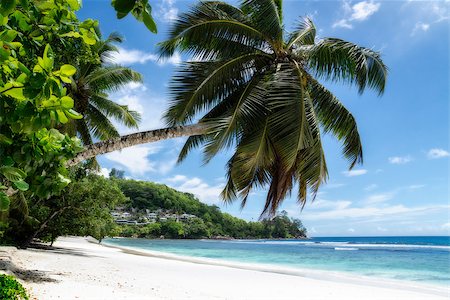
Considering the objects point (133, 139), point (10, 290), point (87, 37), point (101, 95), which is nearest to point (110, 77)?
point (101, 95)

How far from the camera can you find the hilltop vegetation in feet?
284

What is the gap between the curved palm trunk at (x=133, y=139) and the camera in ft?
18.7

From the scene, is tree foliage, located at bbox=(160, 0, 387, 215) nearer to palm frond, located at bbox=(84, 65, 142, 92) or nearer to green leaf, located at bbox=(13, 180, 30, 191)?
palm frond, located at bbox=(84, 65, 142, 92)

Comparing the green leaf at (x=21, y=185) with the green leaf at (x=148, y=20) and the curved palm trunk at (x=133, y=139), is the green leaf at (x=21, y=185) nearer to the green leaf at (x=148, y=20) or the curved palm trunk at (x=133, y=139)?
the green leaf at (x=148, y=20)

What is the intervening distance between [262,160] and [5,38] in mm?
6415

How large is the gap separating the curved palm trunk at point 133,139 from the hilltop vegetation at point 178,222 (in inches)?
2964

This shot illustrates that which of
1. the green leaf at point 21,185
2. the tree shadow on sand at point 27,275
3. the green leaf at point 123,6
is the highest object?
the green leaf at point 123,6

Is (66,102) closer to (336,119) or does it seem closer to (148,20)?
(148,20)

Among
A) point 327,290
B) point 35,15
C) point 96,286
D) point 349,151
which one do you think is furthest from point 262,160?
point 327,290

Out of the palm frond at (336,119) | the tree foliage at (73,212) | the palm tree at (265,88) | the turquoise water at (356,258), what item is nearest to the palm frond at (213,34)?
the palm tree at (265,88)

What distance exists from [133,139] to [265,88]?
3003 millimetres

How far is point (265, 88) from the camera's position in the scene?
306 inches

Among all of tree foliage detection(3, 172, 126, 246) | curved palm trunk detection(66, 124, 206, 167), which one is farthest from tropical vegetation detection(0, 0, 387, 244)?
tree foliage detection(3, 172, 126, 246)

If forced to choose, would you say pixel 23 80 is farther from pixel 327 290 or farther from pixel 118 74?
pixel 327 290
